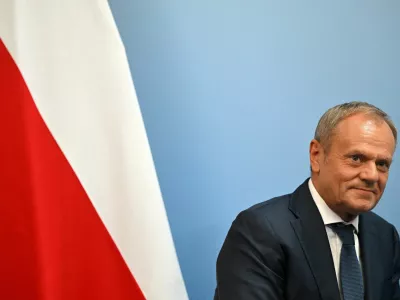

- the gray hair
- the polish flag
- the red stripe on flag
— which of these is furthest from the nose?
the red stripe on flag

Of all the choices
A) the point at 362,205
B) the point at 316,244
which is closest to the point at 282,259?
the point at 316,244

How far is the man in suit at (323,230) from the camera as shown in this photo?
116cm

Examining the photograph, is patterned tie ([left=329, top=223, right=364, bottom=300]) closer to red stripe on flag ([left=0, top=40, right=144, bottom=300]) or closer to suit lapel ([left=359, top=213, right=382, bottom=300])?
suit lapel ([left=359, top=213, right=382, bottom=300])

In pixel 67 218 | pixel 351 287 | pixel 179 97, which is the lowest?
pixel 351 287

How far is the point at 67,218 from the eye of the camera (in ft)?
3.75

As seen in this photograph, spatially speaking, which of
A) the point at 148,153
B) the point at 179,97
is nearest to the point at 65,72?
the point at 148,153

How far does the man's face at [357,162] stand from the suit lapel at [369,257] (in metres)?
0.13

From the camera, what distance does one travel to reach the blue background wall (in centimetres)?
145

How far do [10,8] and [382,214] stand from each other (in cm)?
131

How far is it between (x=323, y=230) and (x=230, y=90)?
0.53 m

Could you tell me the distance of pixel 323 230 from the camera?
1218 millimetres

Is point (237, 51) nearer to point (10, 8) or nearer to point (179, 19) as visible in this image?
point (179, 19)

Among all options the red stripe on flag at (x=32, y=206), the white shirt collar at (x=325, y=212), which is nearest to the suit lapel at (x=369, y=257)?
the white shirt collar at (x=325, y=212)

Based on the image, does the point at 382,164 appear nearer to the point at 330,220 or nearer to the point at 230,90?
the point at 330,220
